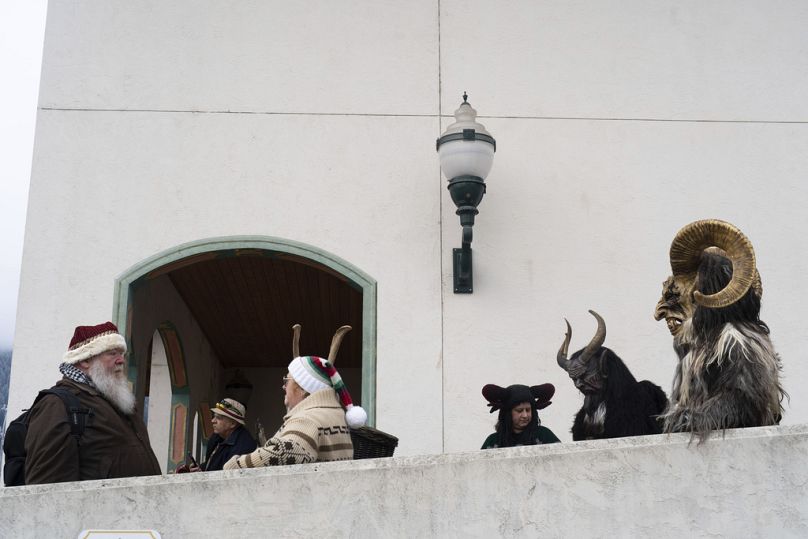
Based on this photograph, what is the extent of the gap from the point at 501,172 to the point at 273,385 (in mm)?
9951

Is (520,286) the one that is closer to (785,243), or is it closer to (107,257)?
(785,243)

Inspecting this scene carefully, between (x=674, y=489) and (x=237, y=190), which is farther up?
(x=237, y=190)

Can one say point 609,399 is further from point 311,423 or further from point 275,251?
point 275,251

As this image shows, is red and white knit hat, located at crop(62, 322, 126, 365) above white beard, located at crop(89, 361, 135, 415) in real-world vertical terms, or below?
above

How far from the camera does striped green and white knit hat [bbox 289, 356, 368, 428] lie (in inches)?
186

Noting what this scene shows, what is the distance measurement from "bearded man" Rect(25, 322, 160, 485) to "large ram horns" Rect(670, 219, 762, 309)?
8.80 ft

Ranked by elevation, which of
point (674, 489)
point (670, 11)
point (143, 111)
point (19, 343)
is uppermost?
point (670, 11)

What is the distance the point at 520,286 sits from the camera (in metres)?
7.57

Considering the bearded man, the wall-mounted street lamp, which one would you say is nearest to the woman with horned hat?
the wall-mounted street lamp

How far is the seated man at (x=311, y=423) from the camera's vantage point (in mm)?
4398

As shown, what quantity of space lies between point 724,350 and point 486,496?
1228 millimetres

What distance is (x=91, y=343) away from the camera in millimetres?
5094

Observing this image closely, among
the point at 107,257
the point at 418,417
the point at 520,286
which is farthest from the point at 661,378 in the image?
the point at 107,257

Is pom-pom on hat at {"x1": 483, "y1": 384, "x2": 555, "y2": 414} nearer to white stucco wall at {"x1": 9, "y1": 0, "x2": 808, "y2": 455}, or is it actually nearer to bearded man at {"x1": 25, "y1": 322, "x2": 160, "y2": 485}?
white stucco wall at {"x1": 9, "y1": 0, "x2": 808, "y2": 455}
